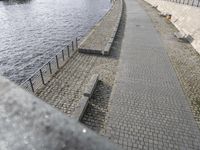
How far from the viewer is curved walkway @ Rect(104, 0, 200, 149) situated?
8.51m

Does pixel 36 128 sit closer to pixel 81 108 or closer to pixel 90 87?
pixel 81 108

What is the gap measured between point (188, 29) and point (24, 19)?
28.7m

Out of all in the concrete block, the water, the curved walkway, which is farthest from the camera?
the water

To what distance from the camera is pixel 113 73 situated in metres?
14.1

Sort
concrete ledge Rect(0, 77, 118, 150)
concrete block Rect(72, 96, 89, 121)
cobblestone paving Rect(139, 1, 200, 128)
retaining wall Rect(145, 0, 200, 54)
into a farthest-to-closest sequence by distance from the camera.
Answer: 1. retaining wall Rect(145, 0, 200, 54)
2. cobblestone paving Rect(139, 1, 200, 128)
3. concrete block Rect(72, 96, 89, 121)
4. concrete ledge Rect(0, 77, 118, 150)

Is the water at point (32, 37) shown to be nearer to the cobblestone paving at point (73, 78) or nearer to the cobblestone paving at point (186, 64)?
the cobblestone paving at point (73, 78)

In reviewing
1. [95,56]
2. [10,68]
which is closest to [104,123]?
[95,56]

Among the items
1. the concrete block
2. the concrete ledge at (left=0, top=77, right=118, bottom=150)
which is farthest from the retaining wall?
the concrete ledge at (left=0, top=77, right=118, bottom=150)

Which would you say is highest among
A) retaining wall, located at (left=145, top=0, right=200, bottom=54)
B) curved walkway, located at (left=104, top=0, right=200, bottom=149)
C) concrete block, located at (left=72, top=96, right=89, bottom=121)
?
retaining wall, located at (left=145, top=0, right=200, bottom=54)

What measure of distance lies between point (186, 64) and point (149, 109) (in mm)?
7694

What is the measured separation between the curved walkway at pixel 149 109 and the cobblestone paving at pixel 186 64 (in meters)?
0.44

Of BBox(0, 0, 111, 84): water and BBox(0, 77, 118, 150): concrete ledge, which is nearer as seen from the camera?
BBox(0, 77, 118, 150): concrete ledge

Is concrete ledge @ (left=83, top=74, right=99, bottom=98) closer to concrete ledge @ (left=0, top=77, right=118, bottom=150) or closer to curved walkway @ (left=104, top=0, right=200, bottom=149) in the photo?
curved walkway @ (left=104, top=0, right=200, bottom=149)

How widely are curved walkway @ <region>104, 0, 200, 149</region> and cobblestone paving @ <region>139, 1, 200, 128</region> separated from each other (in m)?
0.44
